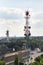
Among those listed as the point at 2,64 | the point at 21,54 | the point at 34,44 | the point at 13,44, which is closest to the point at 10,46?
the point at 13,44

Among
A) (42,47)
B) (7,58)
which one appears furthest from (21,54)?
(42,47)

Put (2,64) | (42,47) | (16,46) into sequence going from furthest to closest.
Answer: (42,47), (16,46), (2,64)

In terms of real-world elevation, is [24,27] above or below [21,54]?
above

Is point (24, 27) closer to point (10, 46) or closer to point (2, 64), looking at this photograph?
point (2, 64)

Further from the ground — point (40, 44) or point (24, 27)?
point (24, 27)

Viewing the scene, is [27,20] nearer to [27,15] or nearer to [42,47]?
[27,15]

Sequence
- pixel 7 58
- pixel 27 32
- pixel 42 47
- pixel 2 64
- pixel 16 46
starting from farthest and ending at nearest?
pixel 42 47 → pixel 16 46 → pixel 7 58 → pixel 2 64 → pixel 27 32

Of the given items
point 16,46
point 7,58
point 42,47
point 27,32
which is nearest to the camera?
point 27,32

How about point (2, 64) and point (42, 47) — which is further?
point (42, 47)

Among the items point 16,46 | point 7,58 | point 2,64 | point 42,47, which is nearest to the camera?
point 2,64
